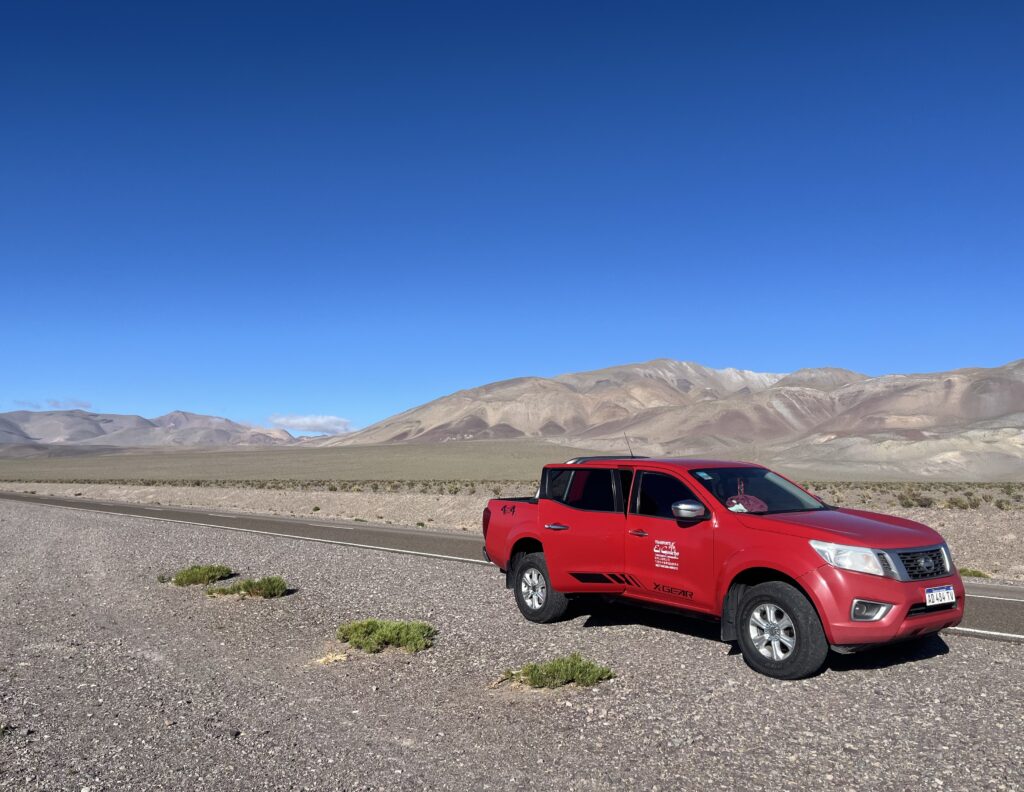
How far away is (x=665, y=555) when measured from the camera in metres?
8.24

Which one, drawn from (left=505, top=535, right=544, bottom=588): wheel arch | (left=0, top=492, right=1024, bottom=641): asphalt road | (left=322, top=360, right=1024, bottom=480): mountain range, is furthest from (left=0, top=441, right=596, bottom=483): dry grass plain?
(left=505, top=535, right=544, bottom=588): wheel arch

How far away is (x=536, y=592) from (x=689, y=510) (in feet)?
9.36

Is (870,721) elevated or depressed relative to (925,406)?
depressed

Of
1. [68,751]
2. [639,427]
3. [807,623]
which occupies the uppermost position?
[639,427]

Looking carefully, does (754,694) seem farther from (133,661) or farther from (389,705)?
(133,661)

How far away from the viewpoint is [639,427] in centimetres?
17688

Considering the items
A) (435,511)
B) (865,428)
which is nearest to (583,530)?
(435,511)

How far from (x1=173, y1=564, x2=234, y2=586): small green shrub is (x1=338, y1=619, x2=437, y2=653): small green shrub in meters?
5.07

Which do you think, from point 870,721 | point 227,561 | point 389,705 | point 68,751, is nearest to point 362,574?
point 227,561

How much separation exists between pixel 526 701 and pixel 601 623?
302 centimetres

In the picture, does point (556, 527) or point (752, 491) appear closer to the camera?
point (752, 491)

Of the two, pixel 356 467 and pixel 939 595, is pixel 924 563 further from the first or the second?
pixel 356 467

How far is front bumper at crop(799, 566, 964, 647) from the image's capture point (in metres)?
6.89

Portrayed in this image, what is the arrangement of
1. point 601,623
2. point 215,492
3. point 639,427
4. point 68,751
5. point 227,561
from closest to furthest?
point 68,751, point 601,623, point 227,561, point 215,492, point 639,427
